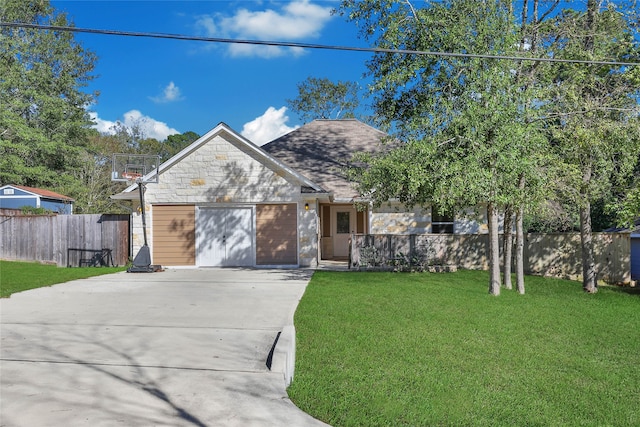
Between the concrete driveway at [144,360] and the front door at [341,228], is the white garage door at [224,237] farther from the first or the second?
the concrete driveway at [144,360]

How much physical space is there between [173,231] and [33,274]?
411 cm

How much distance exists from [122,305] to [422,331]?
5.42m

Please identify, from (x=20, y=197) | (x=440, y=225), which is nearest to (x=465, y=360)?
(x=440, y=225)

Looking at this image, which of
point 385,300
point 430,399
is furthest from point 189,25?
point 430,399

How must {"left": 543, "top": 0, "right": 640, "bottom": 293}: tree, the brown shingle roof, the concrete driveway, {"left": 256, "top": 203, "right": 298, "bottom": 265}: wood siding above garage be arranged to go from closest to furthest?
the concrete driveway → {"left": 543, "top": 0, "right": 640, "bottom": 293}: tree → {"left": 256, "top": 203, "right": 298, "bottom": 265}: wood siding above garage → the brown shingle roof

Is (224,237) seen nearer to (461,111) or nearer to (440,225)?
(440,225)

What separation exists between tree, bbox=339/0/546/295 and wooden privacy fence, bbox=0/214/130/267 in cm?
990

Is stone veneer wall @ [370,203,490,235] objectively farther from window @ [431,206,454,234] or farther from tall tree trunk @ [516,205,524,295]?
tall tree trunk @ [516,205,524,295]

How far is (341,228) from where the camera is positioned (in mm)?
18625

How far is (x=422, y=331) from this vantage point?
6.49m

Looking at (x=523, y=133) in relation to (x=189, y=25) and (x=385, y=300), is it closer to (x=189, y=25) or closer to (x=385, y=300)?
(x=385, y=300)

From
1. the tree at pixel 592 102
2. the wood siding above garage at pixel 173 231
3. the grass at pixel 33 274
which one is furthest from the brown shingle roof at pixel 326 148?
the grass at pixel 33 274

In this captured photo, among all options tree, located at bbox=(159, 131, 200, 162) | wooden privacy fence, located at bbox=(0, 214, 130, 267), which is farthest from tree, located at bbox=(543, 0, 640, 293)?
tree, located at bbox=(159, 131, 200, 162)

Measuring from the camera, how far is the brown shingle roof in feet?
55.7
